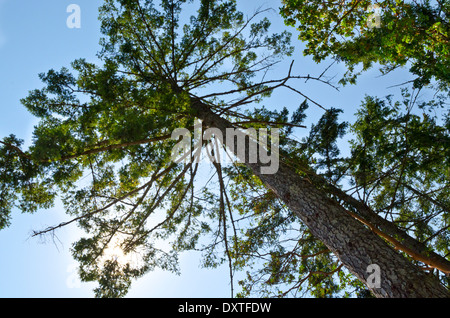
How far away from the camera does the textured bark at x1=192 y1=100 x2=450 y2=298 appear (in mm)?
2332

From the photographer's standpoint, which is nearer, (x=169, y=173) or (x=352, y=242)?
(x=352, y=242)

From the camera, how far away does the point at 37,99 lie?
4867 mm

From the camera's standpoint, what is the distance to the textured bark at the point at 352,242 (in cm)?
233

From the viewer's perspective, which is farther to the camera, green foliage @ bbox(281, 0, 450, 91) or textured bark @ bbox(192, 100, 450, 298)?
green foliage @ bbox(281, 0, 450, 91)

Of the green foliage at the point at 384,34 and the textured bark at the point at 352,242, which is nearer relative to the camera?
the textured bark at the point at 352,242

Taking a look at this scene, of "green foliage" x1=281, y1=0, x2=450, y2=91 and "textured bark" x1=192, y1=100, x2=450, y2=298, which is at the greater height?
"green foliage" x1=281, y1=0, x2=450, y2=91

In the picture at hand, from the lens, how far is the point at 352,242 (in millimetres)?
2842

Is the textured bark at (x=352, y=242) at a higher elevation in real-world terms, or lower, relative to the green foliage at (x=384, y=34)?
lower

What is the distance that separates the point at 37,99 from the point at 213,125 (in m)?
3.23

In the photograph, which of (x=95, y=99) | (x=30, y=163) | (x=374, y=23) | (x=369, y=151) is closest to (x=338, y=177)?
(x=369, y=151)

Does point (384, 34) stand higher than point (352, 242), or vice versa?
point (384, 34)
